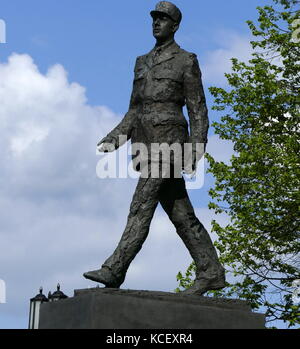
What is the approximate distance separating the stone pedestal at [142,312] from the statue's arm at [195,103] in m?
1.88

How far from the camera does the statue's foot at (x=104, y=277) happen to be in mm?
7387

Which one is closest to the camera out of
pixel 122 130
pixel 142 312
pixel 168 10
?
pixel 142 312

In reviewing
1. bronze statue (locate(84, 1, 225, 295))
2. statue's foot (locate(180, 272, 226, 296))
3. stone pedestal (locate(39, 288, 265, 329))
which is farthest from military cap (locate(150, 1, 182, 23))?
stone pedestal (locate(39, 288, 265, 329))

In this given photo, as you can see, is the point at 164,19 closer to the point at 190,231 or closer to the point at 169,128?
the point at 169,128

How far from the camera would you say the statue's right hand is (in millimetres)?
8367

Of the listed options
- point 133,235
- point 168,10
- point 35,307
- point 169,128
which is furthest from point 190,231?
point 35,307

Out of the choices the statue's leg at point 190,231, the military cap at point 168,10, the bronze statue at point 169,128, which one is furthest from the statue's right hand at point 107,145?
the military cap at point 168,10

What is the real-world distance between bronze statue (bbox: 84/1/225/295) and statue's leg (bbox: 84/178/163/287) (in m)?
0.01

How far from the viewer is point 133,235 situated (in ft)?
25.5

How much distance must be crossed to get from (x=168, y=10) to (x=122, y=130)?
1.54 meters

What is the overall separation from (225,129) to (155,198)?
12157mm

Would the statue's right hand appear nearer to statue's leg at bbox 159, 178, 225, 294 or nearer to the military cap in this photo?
statue's leg at bbox 159, 178, 225, 294

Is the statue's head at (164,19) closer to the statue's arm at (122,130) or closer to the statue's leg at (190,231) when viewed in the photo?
the statue's arm at (122,130)
